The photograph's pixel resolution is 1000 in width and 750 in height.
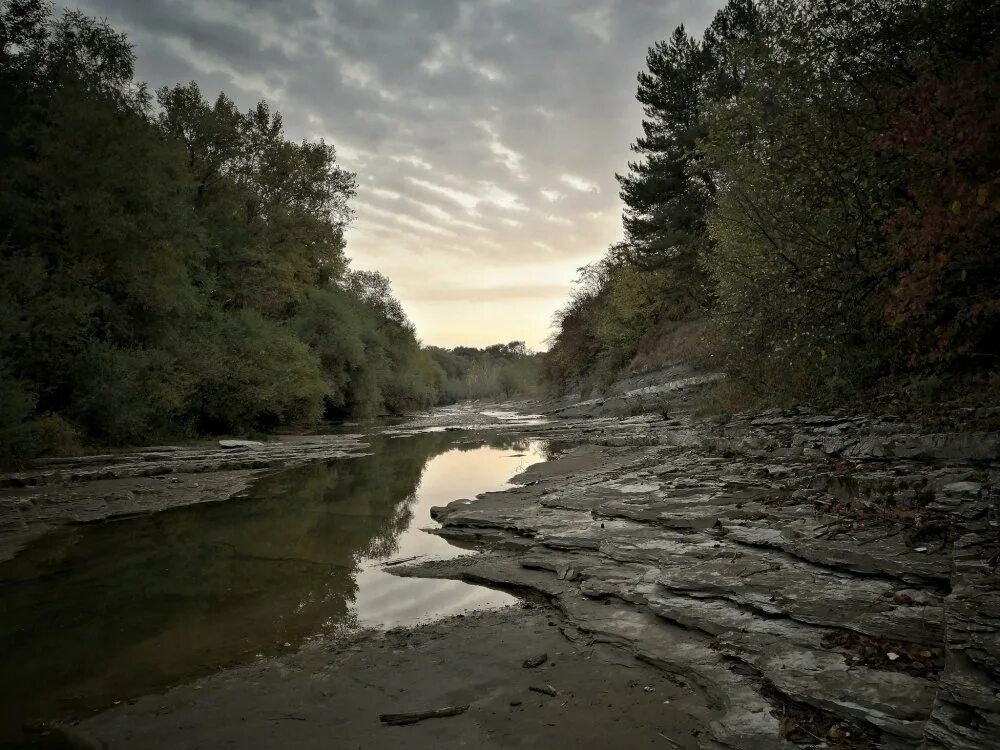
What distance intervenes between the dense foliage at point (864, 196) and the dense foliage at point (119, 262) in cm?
1862

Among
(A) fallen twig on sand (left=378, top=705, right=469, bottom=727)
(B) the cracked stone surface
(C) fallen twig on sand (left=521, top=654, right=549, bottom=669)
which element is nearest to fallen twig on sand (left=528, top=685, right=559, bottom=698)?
(C) fallen twig on sand (left=521, top=654, right=549, bottom=669)

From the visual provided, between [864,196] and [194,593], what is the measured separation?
39.3ft

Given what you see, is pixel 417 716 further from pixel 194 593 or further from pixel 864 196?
pixel 864 196

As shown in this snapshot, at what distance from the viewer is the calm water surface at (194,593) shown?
4.42 m

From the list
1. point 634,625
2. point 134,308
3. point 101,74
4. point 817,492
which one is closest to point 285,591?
point 634,625

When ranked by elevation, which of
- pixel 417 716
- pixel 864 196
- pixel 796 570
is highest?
pixel 864 196

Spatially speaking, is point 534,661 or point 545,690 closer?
point 545,690

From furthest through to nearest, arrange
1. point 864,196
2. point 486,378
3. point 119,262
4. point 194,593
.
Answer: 1. point 486,378
2. point 119,262
3. point 864,196
4. point 194,593

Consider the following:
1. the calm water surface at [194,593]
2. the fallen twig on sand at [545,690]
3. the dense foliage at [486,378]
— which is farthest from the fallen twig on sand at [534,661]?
the dense foliage at [486,378]

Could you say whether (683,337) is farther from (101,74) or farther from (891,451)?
(101,74)

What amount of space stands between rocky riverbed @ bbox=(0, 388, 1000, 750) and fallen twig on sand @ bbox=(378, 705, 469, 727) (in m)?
0.05

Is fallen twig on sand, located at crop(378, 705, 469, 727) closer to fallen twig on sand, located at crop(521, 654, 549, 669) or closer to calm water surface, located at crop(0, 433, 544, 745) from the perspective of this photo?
fallen twig on sand, located at crop(521, 654, 549, 669)

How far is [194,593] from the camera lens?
6.22 m

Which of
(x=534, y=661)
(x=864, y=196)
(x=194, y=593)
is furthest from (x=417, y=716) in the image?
(x=864, y=196)
